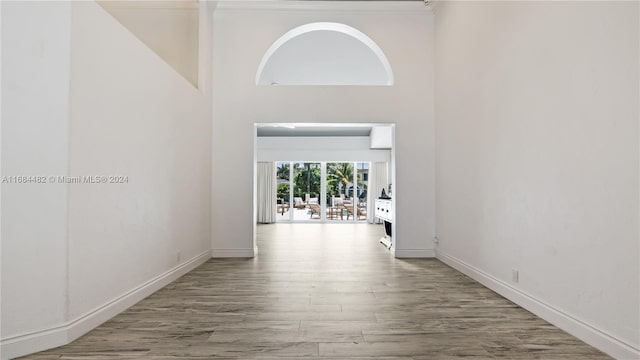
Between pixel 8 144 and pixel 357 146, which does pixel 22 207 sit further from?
pixel 357 146

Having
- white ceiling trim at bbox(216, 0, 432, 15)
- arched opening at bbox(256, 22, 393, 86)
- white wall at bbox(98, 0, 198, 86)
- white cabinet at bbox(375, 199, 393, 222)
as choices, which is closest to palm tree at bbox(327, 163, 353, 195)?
arched opening at bbox(256, 22, 393, 86)

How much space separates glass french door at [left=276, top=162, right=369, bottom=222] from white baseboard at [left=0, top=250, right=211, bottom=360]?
767cm

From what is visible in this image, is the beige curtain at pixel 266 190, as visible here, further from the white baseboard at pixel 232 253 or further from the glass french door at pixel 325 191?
the white baseboard at pixel 232 253

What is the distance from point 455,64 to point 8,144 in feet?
14.7

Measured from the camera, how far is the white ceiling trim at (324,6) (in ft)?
15.8

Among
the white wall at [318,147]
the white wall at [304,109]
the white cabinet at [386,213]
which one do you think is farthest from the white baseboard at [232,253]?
the white wall at [318,147]

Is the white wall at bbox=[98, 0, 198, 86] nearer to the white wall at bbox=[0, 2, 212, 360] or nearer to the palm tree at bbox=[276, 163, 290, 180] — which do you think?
the white wall at bbox=[0, 2, 212, 360]

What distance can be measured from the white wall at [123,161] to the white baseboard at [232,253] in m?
0.76

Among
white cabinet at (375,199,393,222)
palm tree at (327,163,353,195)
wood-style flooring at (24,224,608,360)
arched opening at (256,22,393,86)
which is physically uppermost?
arched opening at (256,22,393,86)

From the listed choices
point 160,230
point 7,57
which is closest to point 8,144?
point 7,57

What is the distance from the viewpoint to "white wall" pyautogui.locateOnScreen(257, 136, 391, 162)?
34.5 ft

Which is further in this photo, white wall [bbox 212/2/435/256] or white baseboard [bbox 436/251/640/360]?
white wall [bbox 212/2/435/256]

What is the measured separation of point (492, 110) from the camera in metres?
3.33

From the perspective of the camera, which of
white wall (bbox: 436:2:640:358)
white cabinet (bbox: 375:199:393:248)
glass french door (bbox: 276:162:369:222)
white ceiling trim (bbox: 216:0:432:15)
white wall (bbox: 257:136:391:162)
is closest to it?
white wall (bbox: 436:2:640:358)
